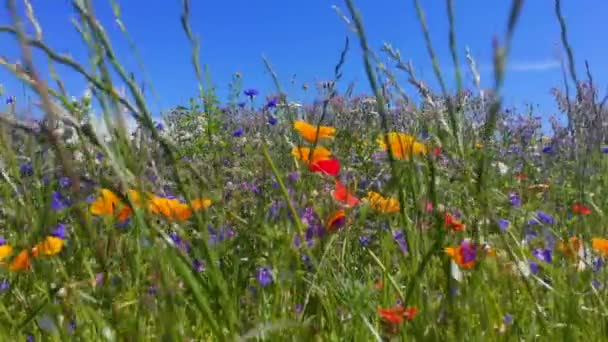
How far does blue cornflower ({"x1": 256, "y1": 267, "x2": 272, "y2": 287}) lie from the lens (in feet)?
5.02

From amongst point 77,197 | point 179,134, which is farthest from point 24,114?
point 179,134

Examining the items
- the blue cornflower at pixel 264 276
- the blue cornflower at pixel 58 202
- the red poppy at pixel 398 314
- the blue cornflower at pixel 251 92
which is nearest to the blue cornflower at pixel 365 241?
the blue cornflower at pixel 264 276

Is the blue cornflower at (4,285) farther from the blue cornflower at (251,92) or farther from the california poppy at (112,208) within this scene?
the blue cornflower at (251,92)

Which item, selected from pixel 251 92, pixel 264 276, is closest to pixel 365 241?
pixel 264 276

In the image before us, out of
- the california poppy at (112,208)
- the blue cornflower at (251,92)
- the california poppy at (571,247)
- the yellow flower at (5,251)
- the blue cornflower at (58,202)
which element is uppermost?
the blue cornflower at (251,92)

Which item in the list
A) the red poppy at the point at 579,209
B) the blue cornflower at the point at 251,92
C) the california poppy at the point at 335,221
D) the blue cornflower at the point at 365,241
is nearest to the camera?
the red poppy at the point at 579,209

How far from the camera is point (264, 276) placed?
61.9 inches

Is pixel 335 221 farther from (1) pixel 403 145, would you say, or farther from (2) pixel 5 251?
(2) pixel 5 251

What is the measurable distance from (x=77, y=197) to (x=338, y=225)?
69 centimetres

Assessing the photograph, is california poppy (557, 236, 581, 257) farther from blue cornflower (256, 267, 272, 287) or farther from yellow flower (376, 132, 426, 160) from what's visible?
blue cornflower (256, 267, 272, 287)

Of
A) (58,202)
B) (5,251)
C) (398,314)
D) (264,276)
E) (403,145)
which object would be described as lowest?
(398,314)

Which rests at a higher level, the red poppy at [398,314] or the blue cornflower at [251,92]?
the blue cornflower at [251,92]

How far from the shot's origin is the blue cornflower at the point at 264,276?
153 cm

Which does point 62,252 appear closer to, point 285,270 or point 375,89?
point 285,270
